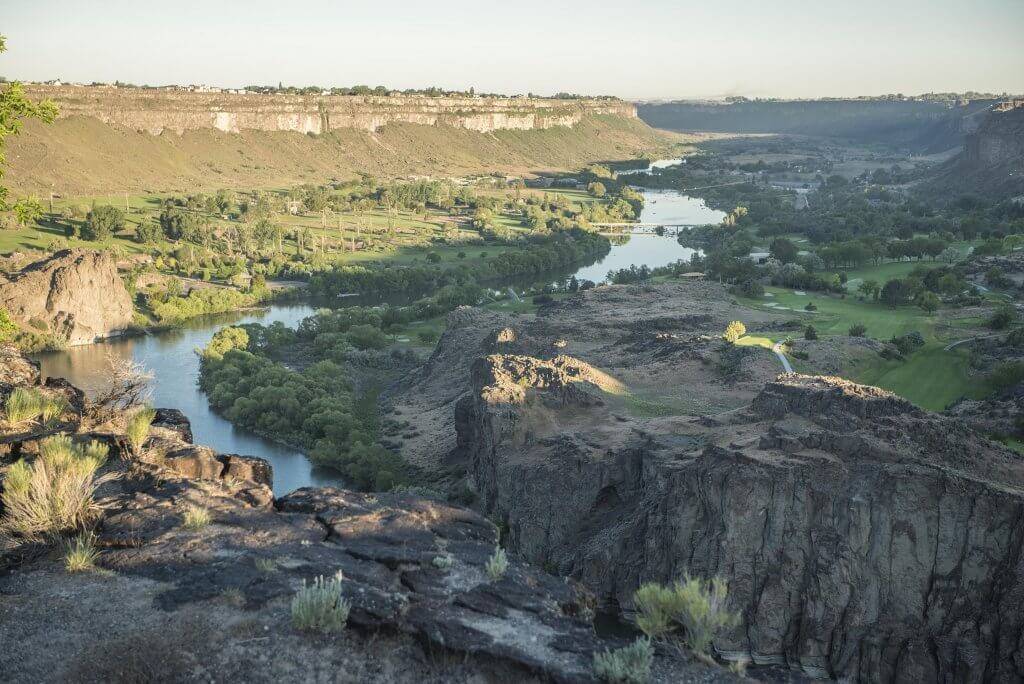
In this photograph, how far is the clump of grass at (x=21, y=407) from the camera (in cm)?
2028

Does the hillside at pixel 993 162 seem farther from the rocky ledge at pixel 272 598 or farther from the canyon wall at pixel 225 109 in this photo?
the rocky ledge at pixel 272 598

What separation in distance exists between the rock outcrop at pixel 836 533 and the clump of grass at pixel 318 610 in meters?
17.0

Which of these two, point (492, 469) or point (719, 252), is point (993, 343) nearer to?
point (492, 469)

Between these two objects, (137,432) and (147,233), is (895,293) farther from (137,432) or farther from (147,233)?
(147,233)

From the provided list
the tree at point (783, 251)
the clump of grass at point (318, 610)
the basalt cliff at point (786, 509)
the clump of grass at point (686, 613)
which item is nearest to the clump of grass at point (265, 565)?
the clump of grass at point (318, 610)

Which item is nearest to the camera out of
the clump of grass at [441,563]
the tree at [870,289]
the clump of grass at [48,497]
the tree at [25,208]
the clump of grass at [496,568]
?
the clump of grass at [48,497]

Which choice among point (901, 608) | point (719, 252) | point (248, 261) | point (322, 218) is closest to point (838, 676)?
point (901, 608)

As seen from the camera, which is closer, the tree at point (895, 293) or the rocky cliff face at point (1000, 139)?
the tree at point (895, 293)

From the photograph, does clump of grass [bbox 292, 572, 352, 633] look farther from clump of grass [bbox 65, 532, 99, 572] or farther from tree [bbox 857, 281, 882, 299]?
tree [bbox 857, 281, 882, 299]

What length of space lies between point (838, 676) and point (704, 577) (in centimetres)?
441

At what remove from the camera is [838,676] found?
26828 mm

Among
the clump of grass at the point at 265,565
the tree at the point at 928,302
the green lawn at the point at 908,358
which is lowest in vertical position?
the green lawn at the point at 908,358

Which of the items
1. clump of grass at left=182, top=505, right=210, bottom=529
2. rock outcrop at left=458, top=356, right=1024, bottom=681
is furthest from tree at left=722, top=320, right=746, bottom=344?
clump of grass at left=182, top=505, right=210, bottom=529

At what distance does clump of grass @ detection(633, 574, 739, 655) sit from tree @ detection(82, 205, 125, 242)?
89.0m
